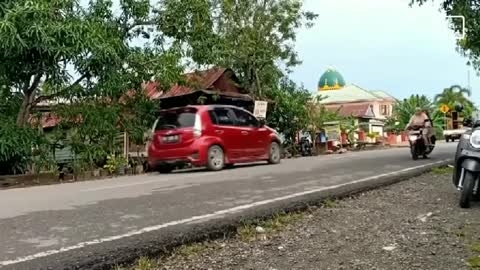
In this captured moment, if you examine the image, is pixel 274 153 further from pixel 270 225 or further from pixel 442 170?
pixel 270 225

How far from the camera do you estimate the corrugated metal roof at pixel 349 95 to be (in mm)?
58406

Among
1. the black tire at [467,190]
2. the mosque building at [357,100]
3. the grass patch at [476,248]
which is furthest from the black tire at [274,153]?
the mosque building at [357,100]

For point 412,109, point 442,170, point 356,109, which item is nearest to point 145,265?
point 442,170

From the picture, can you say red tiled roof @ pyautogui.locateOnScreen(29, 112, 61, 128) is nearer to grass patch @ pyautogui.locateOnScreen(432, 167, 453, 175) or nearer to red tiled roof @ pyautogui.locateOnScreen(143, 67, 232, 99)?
red tiled roof @ pyautogui.locateOnScreen(143, 67, 232, 99)

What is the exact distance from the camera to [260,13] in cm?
2469

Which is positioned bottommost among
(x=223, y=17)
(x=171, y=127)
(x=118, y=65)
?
(x=171, y=127)

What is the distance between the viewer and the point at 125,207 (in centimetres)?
749

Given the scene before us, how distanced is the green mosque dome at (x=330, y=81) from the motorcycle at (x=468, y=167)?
5718 cm

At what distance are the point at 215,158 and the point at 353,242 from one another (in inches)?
361

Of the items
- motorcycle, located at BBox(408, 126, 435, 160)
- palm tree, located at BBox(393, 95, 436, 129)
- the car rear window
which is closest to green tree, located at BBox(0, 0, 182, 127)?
the car rear window

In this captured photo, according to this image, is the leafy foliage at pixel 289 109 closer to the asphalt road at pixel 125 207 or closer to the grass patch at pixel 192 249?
the asphalt road at pixel 125 207

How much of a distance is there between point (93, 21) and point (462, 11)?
33.3 feet

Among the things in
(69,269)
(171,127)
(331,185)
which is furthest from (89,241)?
(171,127)

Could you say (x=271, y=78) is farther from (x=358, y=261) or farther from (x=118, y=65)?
(x=358, y=261)
